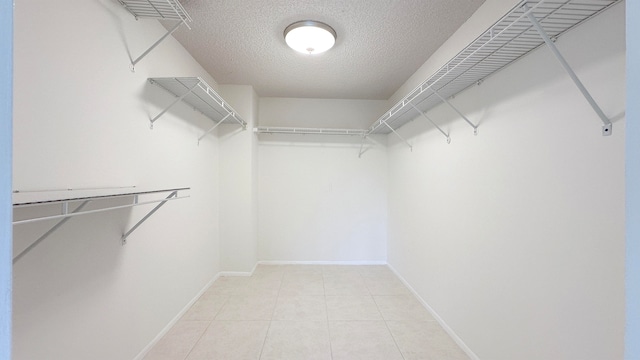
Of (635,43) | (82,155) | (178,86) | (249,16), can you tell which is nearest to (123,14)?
(178,86)

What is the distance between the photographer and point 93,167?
1.31 meters

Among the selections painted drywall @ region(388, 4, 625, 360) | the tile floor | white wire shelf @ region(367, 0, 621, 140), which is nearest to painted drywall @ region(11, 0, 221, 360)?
the tile floor

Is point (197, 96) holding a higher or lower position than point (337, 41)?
lower

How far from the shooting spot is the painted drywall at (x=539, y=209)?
0.95m

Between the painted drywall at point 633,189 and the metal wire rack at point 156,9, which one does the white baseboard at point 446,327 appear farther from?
the metal wire rack at point 156,9

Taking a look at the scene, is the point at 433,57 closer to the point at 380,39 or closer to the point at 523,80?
the point at 380,39

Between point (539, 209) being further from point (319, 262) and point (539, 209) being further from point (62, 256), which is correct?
point (319, 262)

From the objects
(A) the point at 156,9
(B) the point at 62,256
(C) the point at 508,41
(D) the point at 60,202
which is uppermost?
(A) the point at 156,9

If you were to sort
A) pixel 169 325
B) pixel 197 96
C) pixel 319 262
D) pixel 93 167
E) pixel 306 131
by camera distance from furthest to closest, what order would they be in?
pixel 319 262, pixel 306 131, pixel 197 96, pixel 169 325, pixel 93 167

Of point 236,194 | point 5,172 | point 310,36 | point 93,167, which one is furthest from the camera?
point 236,194

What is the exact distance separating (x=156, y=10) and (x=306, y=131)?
2127mm

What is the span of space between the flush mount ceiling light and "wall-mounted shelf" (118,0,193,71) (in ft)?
2.38

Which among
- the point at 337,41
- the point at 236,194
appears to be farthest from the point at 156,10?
the point at 236,194

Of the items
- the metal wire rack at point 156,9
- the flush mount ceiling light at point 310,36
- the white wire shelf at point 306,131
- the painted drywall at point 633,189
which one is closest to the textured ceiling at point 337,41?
the flush mount ceiling light at point 310,36
